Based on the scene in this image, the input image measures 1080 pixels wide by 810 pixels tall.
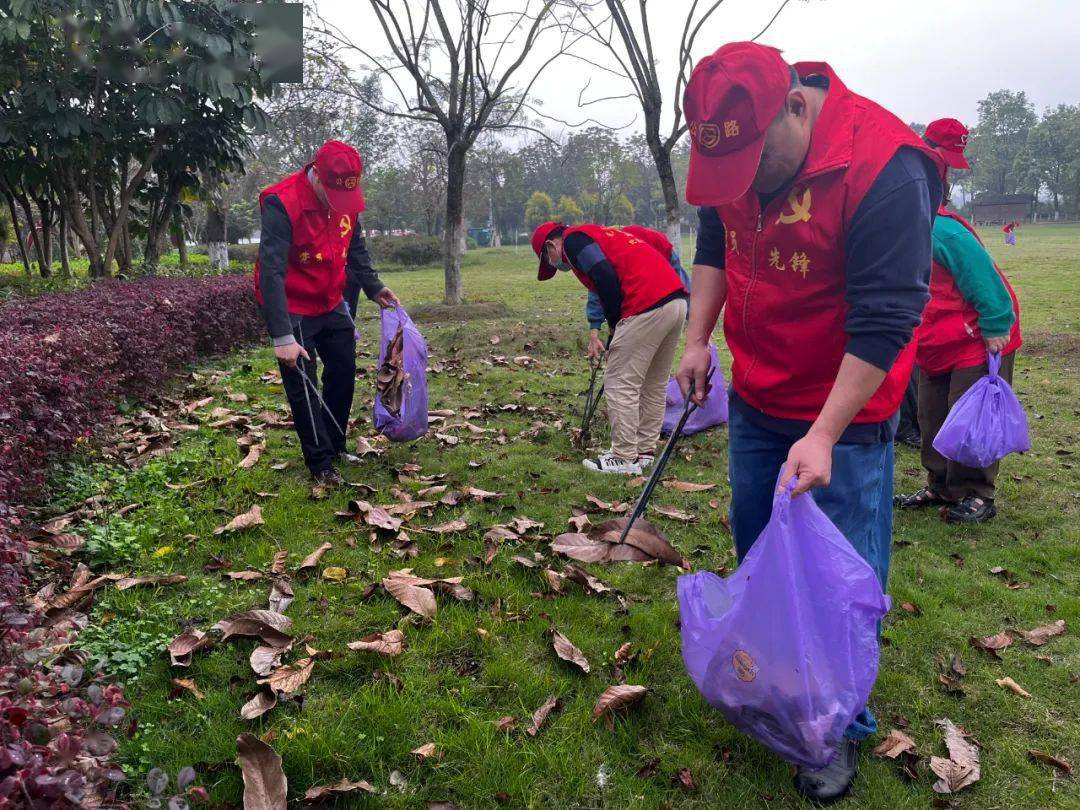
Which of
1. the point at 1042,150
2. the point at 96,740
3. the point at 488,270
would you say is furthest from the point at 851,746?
the point at 1042,150

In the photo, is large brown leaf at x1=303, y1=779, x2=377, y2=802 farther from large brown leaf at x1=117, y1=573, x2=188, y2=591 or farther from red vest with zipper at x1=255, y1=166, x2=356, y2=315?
red vest with zipper at x1=255, y1=166, x2=356, y2=315

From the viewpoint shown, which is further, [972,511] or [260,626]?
[972,511]

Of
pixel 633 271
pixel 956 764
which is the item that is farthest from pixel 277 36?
pixel 956 764

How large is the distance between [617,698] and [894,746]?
34.5 inches

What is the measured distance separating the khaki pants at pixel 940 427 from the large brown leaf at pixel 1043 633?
1259 mm

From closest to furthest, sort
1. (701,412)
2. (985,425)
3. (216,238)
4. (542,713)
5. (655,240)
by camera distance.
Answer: (542,713)
(985,425)
(655,240)
(701,412)
(216,238)

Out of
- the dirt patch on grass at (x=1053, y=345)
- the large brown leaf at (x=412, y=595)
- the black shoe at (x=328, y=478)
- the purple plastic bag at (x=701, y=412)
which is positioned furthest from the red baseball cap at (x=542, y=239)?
the dirt patch on grass at (x=1053, y=345)

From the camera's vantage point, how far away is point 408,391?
4730 mm

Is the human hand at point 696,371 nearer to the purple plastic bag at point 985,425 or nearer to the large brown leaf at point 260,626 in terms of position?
the large brown leaf at point 260,626

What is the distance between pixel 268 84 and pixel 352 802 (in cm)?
1150

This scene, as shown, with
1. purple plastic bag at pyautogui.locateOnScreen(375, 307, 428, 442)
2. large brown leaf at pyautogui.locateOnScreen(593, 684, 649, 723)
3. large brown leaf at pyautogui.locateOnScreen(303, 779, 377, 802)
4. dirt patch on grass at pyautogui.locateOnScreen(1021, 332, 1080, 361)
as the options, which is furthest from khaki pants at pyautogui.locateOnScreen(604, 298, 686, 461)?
dirt patch on grass at pyautogui.locateOnScreen(1021, 332, 1080, 361)

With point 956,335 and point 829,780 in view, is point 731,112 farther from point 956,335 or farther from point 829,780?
point 956,335

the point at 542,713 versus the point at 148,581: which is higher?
the point at 148,581

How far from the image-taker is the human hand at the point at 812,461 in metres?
1.78
